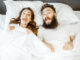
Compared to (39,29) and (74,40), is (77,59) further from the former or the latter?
(39,29)

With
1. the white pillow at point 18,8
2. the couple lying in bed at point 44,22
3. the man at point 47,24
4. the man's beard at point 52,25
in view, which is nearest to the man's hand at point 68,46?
the couple lying in bed at point 44,22

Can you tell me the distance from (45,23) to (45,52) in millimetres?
332

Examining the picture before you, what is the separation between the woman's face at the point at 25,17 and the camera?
1483 millimetres

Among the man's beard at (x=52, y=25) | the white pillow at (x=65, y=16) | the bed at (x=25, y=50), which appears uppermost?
the white pillow at (x=65, y=16)

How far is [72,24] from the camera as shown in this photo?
5.45ft

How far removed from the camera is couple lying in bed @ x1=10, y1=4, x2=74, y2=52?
148cm

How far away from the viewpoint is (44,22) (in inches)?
62.3

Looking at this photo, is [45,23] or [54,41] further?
[45,23]

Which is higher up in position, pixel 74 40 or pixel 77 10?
pixel 77 10

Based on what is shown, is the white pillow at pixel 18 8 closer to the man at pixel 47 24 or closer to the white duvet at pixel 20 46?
the man at pixel 47 24

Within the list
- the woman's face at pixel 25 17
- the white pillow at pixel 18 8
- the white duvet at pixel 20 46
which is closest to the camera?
the white duvet at pixel 20 46

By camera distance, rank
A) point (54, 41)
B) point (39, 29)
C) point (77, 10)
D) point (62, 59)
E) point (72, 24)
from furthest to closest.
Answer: point (77, 10) < point (72, 24) < point (39, 29) < point (54, 41) < point (62, 59)

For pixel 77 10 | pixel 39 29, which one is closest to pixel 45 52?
pixel 39 29

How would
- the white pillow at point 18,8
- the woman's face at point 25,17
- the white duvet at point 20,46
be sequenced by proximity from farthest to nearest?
the white pillow at point 18,8 < the woman's face at point 25,17 < the white duvet at point 20,46
